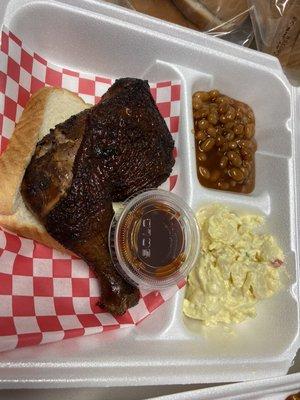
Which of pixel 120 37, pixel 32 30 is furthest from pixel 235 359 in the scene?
pixel 32 30

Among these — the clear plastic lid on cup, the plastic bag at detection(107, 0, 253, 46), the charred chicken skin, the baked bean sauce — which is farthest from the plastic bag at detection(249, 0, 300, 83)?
the clear plastic lid on cup

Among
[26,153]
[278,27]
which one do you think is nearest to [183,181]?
[26,153]

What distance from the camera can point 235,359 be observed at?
171 centimetres

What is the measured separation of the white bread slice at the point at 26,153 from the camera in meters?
1.53

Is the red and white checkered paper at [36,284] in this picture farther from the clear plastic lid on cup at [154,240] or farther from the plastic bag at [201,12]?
the plastic bag at [201,12]

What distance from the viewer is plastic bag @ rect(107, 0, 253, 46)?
1945 millimetres

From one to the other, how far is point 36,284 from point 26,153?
410 mm

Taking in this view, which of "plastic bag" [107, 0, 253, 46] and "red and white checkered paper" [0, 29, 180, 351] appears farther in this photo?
"plastic bag" [107, 0, 253, 46]

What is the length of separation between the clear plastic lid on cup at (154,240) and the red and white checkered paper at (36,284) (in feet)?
0.43

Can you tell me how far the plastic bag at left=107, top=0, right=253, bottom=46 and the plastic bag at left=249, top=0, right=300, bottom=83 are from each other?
68 mm

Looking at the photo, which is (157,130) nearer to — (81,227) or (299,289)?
(81,227)

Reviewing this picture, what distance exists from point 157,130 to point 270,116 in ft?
2.04

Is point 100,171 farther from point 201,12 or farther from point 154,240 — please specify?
point 201,12

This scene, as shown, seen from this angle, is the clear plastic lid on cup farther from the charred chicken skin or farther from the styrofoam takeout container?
the styrofoam takeout container
